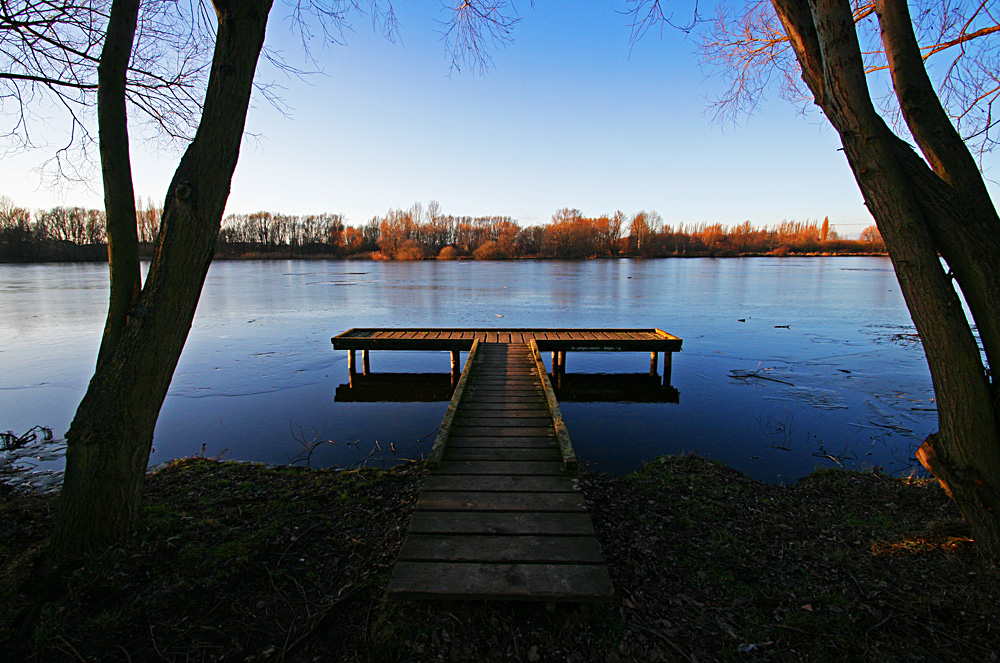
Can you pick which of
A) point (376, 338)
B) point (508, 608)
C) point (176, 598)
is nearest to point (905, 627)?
point (508, 608)

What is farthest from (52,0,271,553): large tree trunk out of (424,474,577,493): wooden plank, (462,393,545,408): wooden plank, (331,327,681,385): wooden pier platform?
(331,327,681,385): wooden pier platform

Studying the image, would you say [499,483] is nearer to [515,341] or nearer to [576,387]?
[515,341]

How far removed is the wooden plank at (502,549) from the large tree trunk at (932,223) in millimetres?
2252

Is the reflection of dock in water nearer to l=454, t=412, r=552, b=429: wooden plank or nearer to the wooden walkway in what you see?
l=454, t=412, r=552, b=429: wooden plank

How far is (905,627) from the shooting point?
2.63m

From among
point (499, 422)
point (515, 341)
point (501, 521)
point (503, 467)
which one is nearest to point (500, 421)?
point (499, 422)

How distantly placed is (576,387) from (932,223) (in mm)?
8357

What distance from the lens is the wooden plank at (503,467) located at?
13.9ft

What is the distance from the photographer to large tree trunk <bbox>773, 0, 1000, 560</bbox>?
280cm

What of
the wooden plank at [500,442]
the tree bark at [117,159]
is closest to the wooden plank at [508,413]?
the wooden plank at [500,442]

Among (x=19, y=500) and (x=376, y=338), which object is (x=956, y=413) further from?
(x=376, y=338)

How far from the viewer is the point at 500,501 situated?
145 inches

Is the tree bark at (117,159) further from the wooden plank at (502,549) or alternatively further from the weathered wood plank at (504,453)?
the weathered wood plank at (504,453)

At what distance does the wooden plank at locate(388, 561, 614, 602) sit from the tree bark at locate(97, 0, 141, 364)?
2.23 metres
